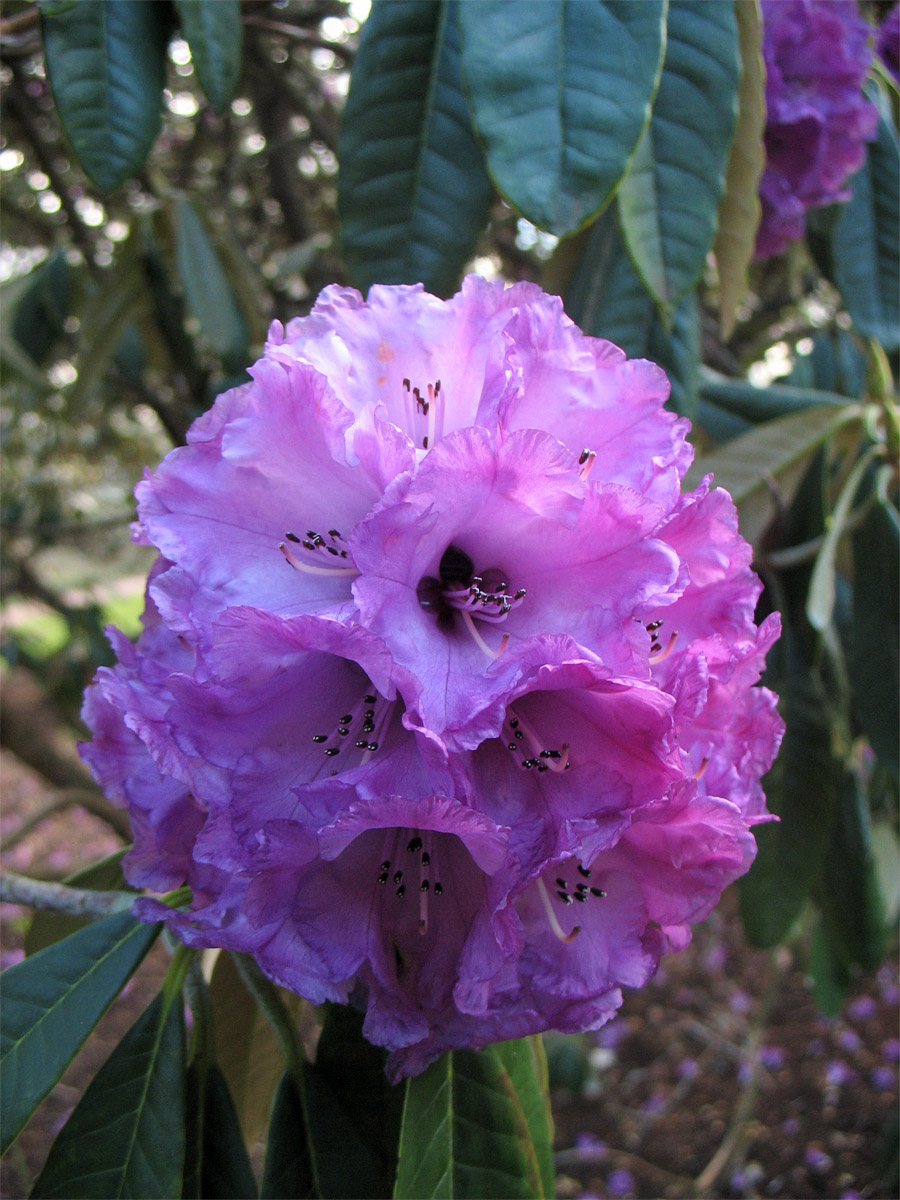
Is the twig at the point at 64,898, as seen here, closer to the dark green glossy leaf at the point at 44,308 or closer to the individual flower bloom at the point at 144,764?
the individual flower bloom at the point at 144,764

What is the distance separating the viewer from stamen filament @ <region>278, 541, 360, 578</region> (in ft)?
1.95

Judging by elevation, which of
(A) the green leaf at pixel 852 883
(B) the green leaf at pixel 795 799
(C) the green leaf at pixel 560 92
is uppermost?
(C) the green leaf at pixel 560 92

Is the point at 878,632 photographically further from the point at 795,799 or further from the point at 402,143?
the point at 402,143

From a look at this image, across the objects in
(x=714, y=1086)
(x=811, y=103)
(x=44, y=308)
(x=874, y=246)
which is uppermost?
(x=811, y=103)

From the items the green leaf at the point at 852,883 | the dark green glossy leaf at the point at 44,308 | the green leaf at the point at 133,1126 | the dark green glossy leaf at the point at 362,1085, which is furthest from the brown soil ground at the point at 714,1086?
the green leaf at the point at 133,1126

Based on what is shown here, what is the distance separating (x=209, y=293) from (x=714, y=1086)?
3419mm

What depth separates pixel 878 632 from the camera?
1.01 metres

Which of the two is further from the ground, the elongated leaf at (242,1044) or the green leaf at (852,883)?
the elongated leaf at (242,1044)

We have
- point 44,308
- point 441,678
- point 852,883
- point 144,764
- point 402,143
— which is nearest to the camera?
point 441,678

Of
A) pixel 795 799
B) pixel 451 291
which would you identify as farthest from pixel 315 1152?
pixel 451 291

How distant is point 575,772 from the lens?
1.89 ft

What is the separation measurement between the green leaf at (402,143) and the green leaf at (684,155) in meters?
0.18

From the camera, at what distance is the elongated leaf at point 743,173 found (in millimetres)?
820

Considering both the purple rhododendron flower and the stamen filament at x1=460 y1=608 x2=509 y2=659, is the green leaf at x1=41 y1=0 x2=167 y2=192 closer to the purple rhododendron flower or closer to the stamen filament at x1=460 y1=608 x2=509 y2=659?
the stamen filament at x1=460 y1=608 x2=509 y2=659
